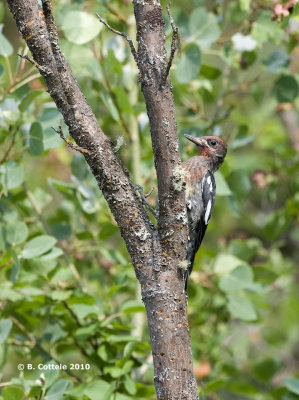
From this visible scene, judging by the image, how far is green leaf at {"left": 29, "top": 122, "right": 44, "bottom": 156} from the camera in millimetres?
2904

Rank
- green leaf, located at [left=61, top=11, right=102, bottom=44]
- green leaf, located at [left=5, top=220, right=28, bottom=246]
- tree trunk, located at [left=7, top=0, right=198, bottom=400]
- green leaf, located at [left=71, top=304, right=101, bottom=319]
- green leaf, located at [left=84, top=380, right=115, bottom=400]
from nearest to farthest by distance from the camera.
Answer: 1. tree trunk, located at [left=7, top=0, right=198, bottom=400]
2. green leaf, located at [left=84, top=380, right=115, bottom=400]
3. green leaf, located at [left=71, top=304, right=101, bottom=319]
4. green leaf, located at [left=5, top=220, right=28, bottom=246]
5. green leaf, located at [left=61, top=11, right=102, bottom=44]

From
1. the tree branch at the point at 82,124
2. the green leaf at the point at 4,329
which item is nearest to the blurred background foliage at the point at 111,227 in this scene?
the green leaf at the point at 4,329

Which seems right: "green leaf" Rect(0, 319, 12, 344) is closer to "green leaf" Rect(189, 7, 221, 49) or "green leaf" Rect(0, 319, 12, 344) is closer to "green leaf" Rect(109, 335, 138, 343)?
"green leaf" Rect(109, 335, 138, 343)

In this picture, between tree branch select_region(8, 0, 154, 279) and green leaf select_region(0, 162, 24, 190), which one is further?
green leaf select_region(0, 162, 24, 190)

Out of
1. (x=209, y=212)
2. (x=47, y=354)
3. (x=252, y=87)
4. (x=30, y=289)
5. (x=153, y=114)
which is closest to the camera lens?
(x=153, y=114)

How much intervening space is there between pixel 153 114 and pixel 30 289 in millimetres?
1386

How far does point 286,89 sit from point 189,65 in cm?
84

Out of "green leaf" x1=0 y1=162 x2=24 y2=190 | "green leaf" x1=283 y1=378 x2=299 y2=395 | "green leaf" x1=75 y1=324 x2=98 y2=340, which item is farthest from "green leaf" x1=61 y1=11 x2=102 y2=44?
"green leaf" x1=283 y1=378 x2=299 y2=395

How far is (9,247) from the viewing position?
309 centimetres

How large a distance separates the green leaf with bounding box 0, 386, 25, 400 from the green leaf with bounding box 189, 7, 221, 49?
2.48m

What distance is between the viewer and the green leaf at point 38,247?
2898 mm

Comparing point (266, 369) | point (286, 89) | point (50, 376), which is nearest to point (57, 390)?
point (50, 376)

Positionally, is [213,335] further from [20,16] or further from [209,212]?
[20,16]

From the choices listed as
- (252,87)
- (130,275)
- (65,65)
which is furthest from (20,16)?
(252,87)
